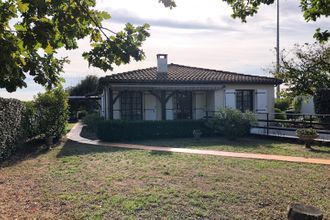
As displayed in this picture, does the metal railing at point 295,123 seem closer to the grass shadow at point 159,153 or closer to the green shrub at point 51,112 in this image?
the grass shadow at point 159,153

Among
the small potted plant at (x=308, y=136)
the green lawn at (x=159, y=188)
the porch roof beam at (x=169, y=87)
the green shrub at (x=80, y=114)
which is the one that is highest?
the porch roof beam at (x=169, y=87)

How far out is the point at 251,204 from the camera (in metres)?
6.46

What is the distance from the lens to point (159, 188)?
7.54 meters

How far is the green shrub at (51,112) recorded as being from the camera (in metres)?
16.3

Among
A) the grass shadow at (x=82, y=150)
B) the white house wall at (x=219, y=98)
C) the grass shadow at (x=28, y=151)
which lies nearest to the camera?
the grass shadow at (x=28, y=151)

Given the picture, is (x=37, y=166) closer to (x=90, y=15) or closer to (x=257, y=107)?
(x=90, y=15)

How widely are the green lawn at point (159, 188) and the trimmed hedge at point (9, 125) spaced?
0.87m

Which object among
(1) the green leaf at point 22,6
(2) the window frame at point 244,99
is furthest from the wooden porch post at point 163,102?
(1) the green leaf at point 22,6

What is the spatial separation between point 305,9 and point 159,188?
4.61 metres

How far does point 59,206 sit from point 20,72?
9.86 feet

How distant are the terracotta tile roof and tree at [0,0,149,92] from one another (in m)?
14.6

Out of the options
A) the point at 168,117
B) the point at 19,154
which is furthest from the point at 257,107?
the point at 19,154

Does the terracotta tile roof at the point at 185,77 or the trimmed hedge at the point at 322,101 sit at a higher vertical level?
the terracotta tile roof at the point at 185,77

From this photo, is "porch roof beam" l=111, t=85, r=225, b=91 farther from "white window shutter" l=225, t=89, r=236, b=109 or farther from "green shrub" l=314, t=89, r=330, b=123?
"green shrub" l=314, t=89, r=330, b=123
